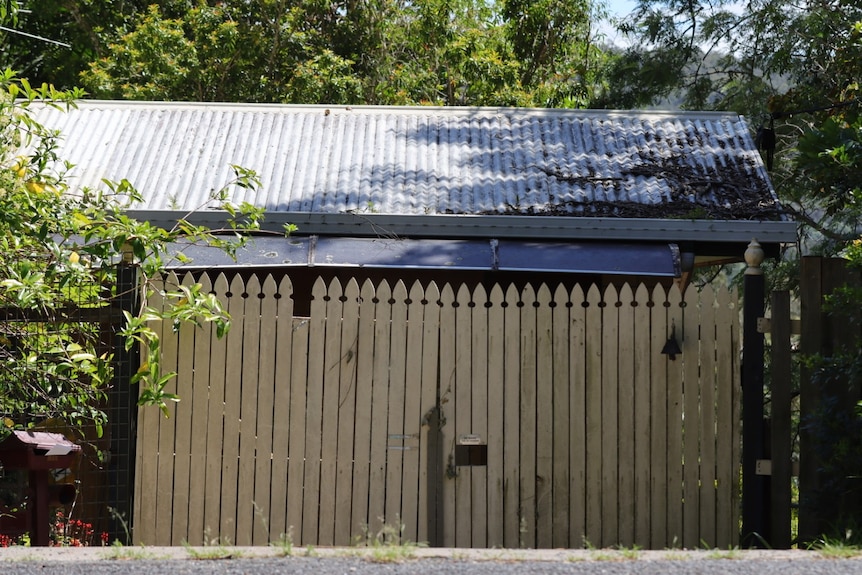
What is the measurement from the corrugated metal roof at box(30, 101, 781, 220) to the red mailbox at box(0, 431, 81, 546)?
315 centimetres

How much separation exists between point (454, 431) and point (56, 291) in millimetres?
2509

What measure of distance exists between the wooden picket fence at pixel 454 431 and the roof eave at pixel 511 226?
1994 millimetres

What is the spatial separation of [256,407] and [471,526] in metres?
1.51

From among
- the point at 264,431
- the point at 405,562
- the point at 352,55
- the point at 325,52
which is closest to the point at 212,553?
the point at 405,562

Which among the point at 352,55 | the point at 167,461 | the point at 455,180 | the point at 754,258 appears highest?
the point at 352,55

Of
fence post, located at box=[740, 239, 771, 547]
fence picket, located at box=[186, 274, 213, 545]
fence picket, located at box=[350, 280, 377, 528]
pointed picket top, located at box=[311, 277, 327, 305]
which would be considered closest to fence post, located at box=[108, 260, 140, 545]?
fence picket, located at box=[186, 274, 213, 545]

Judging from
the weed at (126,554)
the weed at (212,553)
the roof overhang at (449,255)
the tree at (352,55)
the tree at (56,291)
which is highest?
the tree at (352,55)

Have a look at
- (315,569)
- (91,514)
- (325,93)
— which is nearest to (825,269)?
(315,569)

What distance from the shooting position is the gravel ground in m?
3.99

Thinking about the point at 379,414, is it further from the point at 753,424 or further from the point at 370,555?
the point at 753,424

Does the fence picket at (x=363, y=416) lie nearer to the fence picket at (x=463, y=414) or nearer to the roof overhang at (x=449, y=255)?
the fence picket at (x=463, y=414)

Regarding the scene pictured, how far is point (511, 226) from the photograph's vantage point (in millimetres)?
8211

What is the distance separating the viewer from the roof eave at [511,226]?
809 cm

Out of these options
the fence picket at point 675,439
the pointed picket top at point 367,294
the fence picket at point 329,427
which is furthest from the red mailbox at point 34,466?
the fence picket at point 675,439
